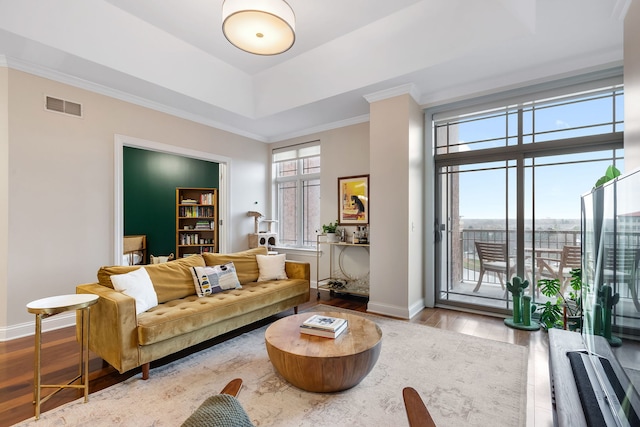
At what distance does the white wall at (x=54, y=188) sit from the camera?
3.13 meters

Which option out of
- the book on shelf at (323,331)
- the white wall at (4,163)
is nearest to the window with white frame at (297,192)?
the book on shelf at (323,331)

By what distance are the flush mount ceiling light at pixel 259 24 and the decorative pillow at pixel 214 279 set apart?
2.28 meters

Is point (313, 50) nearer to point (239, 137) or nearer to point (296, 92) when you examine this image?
point (296, 92)

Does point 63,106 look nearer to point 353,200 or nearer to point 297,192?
point 297,192

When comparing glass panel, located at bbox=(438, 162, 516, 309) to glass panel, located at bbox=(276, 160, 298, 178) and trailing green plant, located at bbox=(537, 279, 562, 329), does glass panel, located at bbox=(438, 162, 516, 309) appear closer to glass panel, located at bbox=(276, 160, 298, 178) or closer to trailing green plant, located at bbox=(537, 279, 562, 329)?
trailing green plant, located at bbox=(537, 279, 562, 329)

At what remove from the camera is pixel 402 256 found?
3.84 metres

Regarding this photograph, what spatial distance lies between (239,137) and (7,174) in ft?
10.5

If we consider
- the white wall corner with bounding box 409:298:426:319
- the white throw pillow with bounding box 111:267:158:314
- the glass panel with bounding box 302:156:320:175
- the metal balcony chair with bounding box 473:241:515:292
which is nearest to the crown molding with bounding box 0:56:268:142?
the glass panel with bounding box 302:156:320:175

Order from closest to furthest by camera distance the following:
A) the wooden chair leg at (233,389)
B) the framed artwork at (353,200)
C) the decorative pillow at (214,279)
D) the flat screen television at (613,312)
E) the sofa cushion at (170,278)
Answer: the flat screen television at (613,312) < the wooden chair leg at (233,389) < the sofa cushion at (170,278) < the decorative pillow at (214,279) < the framed artwork at (353,200)

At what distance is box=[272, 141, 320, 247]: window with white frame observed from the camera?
5.68 meters

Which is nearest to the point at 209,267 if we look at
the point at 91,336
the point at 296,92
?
the point at 91,336

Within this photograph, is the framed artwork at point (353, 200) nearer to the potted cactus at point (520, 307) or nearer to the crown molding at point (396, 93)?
the crown molding at point (396, 93)

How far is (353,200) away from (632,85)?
3.30 meters

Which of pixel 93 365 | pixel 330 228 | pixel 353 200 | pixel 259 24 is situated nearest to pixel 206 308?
pixel 93 365
